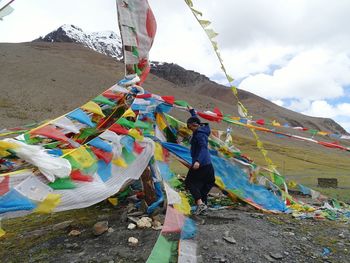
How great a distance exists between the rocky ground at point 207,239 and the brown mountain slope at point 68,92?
129 ft

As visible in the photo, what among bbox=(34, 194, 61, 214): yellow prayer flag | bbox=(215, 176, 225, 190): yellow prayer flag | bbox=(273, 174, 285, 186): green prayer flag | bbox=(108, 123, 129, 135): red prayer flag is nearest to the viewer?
bbox=(34, 194, 61, 214): yellow prayer flag

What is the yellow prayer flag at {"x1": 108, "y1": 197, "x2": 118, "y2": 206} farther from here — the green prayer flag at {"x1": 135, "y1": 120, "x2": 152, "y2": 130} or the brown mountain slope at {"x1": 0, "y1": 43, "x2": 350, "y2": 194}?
the brown mountain slope at {"x1": 0, "y1": 43, "x2": 350, "y2": 194}

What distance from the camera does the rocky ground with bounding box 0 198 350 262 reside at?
17.6 feet

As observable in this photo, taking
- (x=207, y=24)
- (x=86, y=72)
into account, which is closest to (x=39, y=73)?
(x=86, y=72)

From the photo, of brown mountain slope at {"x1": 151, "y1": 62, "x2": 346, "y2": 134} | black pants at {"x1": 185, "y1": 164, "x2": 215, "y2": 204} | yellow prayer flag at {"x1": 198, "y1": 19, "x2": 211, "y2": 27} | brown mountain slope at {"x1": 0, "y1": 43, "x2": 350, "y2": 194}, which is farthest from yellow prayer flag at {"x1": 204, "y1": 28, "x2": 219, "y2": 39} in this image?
brown mountain slope at {"x1": 151, "y1": 62, "x2": 346, "y2": 134}

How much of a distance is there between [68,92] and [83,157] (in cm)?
7797

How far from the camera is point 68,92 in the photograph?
264ft

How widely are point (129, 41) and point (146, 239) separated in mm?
3771

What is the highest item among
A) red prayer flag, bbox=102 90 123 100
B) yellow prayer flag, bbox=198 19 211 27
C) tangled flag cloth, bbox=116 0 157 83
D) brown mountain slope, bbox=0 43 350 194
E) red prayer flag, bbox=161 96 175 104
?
yellow prayer flag, bbox=198 19 211 27

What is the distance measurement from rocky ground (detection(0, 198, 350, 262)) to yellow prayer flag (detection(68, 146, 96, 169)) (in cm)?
117

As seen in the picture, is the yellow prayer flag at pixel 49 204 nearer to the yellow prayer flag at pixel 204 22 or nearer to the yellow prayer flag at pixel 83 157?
the yellow prayer flag at pixel 83 157

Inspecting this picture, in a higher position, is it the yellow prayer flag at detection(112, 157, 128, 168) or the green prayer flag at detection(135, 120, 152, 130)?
the green prayer flag at detection(135, 120, 152, 130)

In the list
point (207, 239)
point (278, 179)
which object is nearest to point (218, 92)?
point (278, 179)

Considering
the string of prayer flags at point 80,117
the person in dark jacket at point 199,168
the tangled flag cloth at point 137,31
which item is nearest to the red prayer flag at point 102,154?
the string of prayer flags at point 80,117
